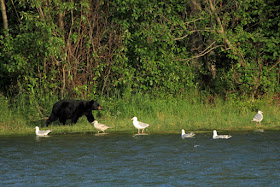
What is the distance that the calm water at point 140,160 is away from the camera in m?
9.16

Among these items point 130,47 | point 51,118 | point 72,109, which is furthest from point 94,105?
point 130,47

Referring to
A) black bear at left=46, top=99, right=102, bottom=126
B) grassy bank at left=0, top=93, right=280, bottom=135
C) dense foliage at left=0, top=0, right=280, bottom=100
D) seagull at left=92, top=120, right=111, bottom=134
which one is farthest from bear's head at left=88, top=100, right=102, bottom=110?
seagull at left=92, top=120, right=111, bottom=134

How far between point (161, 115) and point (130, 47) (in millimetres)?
3431

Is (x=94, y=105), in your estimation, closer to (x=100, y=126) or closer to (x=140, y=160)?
(x=100, y=126)

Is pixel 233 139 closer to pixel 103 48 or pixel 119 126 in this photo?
pixel 119 126

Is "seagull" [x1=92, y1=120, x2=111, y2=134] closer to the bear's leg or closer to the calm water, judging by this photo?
the calm water

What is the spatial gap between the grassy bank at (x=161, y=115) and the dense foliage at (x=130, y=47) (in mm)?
577

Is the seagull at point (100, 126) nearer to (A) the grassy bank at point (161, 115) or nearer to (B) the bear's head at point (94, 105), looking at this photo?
(A) the grassy bank at point (161, 115)

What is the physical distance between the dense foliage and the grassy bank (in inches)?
22.7

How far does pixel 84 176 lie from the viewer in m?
9.56

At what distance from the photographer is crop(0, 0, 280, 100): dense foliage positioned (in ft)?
60.4

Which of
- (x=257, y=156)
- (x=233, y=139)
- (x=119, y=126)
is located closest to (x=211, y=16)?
(x=119, y=126)

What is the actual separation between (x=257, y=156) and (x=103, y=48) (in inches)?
371

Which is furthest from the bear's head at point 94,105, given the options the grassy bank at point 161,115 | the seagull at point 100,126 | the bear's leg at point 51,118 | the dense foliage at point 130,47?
the seagull at point 100,126
